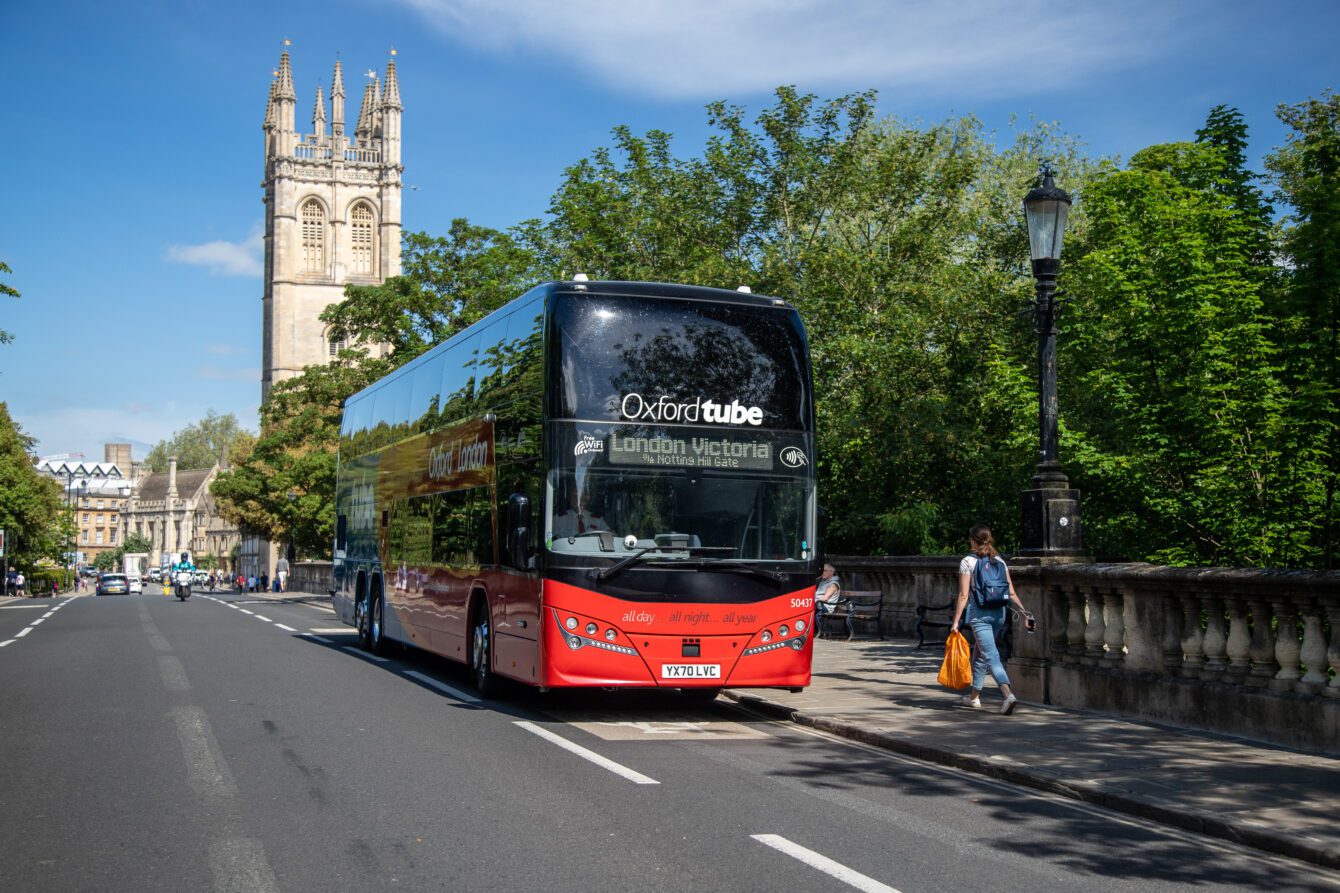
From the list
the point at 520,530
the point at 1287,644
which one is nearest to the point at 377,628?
the point at 520,530

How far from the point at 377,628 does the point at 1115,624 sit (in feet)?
40.8

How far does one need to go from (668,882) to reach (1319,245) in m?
17.9

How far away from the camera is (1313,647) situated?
9.86 m

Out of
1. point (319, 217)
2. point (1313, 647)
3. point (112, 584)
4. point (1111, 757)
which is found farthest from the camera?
point (319, 217)

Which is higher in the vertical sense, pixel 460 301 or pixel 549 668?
pixel 460 301

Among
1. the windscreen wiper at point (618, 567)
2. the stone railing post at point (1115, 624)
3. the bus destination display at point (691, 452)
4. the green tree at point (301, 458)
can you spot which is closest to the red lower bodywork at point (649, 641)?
the windscreen wiper at point (618, 567)

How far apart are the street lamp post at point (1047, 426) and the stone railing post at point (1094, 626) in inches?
27.9

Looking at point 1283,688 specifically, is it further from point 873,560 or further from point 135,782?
point 873,560

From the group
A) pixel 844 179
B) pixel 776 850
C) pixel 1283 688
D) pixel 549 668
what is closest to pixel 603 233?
pixel 844 179

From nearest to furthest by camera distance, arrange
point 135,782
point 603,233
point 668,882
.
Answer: point 668,882 → point 135,782 → point 603,233

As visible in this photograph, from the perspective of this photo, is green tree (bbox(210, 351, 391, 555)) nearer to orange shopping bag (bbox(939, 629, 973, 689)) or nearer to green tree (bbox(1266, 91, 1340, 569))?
green tree (bbox(1266, 91, 1340, 569))

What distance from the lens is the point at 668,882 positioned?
6.43 m

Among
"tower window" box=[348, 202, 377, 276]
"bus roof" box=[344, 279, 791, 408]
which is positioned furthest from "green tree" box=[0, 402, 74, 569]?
"bus roof" box=[344, 279, 791, 408]

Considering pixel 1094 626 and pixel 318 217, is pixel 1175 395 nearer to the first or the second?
pixel 1094 626
